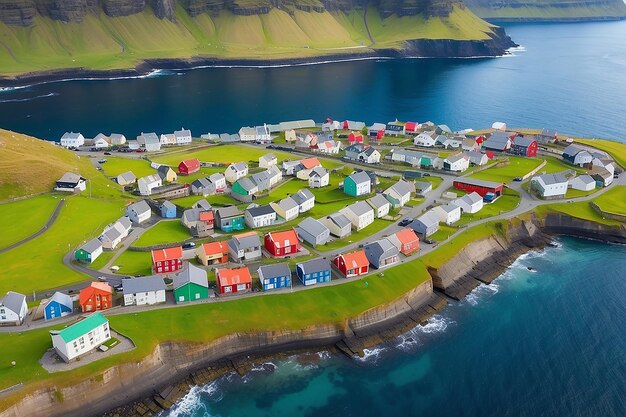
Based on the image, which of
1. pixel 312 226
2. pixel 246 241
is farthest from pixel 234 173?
pixel 246 241

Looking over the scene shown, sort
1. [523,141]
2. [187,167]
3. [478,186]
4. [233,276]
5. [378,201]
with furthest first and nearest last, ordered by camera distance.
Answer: [523,141] → [187,167] → [478,186] → [378,201] → [233,276]

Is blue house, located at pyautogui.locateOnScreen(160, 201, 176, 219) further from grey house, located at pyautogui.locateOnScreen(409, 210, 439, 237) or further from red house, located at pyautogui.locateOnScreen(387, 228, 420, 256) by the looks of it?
grey house, located at pyautogui.locateOnScreen(409, 210, 439, 237)

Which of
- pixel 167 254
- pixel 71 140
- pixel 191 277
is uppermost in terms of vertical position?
pixel 191 277

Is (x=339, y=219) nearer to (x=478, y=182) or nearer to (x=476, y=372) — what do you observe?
(x=476, y=372)

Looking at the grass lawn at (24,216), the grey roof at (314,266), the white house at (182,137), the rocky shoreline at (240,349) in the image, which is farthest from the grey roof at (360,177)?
the white house at (182,137)

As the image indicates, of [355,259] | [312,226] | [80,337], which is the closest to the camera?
[80,337]

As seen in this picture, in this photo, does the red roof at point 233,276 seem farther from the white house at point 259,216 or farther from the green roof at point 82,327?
the white house at point 259,216
